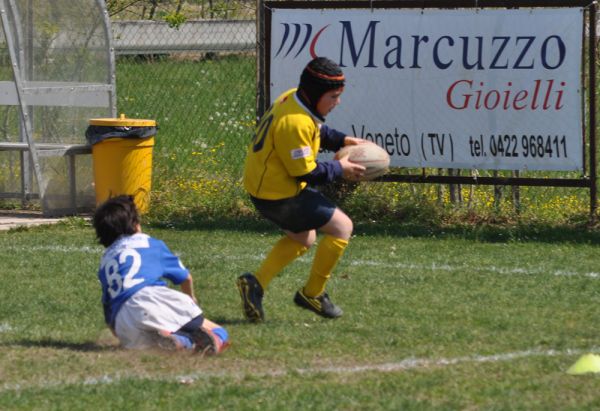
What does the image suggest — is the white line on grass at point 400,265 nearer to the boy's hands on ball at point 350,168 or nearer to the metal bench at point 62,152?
the boy's hands on ball at point 350,168

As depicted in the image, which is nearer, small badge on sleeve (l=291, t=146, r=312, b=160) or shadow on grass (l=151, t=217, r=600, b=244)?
small badge on sleeve (l=291, t=146, r=312, b=160)

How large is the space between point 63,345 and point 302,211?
1.64 metres

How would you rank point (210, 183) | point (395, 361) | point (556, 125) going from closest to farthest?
point (395, 361), point (556, 125), point (210, 183)

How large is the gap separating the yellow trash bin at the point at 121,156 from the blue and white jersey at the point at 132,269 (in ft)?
17.4

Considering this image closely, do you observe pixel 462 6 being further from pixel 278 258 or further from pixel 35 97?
pixel 35 97

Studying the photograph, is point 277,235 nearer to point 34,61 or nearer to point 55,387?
point 34,61

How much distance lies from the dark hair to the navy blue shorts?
103 centimetres

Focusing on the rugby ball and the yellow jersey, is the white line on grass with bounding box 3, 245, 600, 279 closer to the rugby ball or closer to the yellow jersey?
the rugby ball

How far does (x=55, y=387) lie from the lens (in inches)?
231

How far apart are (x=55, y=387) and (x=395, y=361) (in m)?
1.75

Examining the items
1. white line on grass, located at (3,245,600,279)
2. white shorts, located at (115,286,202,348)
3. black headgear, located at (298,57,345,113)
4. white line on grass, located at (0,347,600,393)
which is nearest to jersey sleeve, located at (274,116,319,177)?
black headgear, located at (298,57,345,113)

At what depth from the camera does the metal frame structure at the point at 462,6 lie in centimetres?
1075

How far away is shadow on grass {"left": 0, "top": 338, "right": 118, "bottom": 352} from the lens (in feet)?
22.1

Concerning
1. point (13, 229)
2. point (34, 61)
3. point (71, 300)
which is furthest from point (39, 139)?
point (71, 300)
